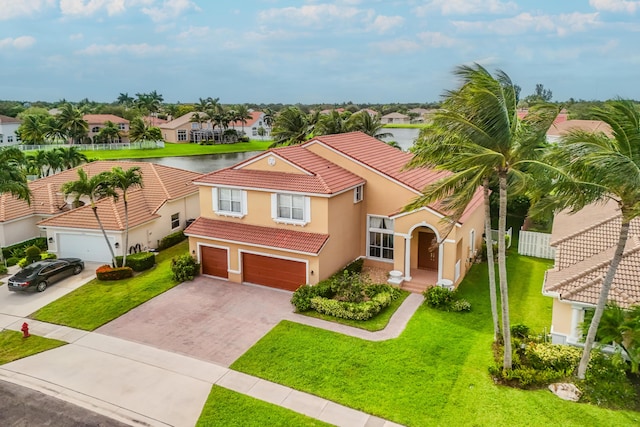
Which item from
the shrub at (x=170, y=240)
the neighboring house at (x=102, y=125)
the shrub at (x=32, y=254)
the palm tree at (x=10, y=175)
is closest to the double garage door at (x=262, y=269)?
the shrub at (x=170, y=240)

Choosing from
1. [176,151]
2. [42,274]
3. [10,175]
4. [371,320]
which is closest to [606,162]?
[371,320]

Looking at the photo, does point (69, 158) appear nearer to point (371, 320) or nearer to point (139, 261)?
point (139, 261)

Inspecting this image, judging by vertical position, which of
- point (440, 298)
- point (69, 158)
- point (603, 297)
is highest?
point (69, 158)

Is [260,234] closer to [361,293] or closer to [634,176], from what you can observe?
[361,293]

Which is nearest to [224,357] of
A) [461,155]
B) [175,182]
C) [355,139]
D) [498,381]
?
[498,381]

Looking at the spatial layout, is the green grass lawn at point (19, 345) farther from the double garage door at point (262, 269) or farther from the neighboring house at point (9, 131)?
the neighboring house at point (9, 131)
